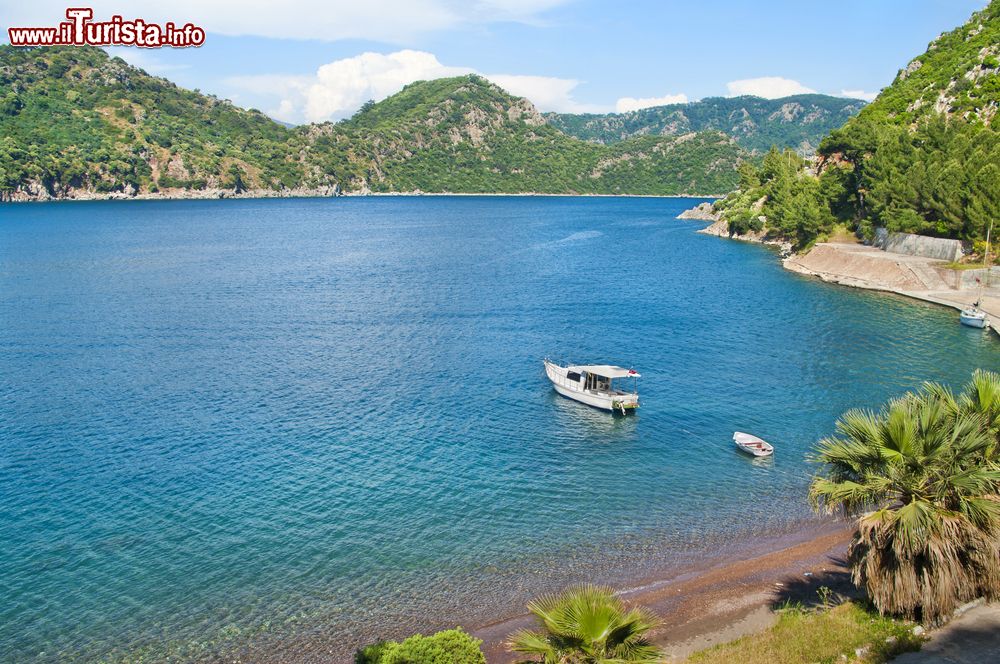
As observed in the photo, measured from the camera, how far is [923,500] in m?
20.7

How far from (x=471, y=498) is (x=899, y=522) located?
24.7 meters

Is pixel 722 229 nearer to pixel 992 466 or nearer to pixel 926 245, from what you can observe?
pixel 926 245

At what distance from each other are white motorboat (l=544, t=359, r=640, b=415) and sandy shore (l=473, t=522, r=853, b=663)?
63.6ft

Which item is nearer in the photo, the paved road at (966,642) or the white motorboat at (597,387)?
the paved road at (966,642)

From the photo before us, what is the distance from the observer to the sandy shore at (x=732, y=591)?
90.2 ft

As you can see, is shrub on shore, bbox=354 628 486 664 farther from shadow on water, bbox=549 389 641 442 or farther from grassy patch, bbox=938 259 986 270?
grassy patch, bbox=938 259 986 270

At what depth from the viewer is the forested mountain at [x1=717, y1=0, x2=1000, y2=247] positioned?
9950 cm

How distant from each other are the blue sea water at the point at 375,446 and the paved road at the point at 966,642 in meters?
14.2

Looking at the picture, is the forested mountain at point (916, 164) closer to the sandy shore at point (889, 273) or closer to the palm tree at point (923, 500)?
the sandy shore at point (889, 273)

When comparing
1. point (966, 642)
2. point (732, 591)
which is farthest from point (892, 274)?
point (966, 642)

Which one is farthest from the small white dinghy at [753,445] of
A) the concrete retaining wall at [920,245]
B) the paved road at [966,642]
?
the concrete retaining wall at [920,245]

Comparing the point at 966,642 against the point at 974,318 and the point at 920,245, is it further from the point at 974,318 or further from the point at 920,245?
the point at 920,245

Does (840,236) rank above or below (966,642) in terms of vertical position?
above

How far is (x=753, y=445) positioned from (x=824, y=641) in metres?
24.5
